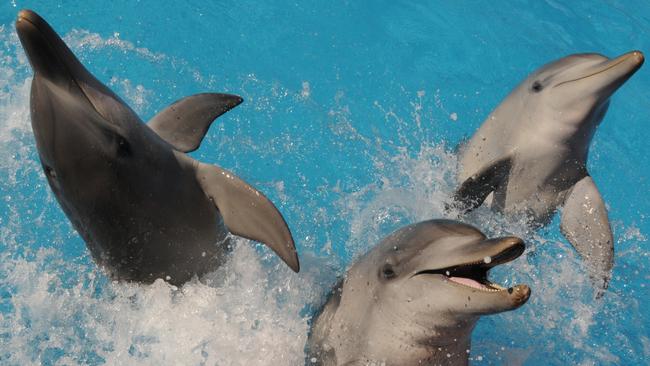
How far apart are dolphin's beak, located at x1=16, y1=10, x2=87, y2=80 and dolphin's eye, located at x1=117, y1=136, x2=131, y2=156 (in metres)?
0.47

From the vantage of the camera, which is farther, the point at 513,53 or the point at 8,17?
the point at 513,53

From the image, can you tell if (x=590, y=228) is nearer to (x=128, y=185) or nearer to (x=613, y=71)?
(x=613, y=71)

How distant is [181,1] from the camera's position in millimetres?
9875

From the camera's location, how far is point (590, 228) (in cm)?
653

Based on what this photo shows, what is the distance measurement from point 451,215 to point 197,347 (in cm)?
284

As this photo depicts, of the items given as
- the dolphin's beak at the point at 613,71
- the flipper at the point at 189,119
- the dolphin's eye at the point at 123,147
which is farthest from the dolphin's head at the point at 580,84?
the dolphin's eye at the point at 123,147

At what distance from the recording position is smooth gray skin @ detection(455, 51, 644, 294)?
6.34 meters

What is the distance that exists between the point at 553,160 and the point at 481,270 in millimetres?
2756

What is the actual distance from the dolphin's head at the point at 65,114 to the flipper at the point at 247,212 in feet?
2.26

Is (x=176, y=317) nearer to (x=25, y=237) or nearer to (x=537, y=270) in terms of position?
(x=25, y=237)

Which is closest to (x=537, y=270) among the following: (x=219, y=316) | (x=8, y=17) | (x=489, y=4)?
(x=219, y=316)

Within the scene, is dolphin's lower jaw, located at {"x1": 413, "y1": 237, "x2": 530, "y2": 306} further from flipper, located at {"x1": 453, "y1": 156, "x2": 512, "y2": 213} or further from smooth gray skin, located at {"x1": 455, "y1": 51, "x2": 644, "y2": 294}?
smooth gray skin, located at {"x1": 455, "y1": 51, "x2": 644, "y2": 294}

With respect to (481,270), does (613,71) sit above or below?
above

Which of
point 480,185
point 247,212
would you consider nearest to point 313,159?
point 480,185
